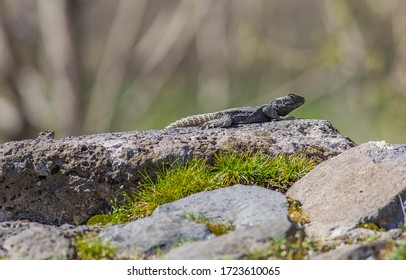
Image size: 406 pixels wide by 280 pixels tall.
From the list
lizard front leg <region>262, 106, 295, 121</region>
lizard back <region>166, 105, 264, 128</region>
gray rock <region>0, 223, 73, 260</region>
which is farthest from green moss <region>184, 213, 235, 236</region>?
lizard front leg <region>262, 106, 295, 121</region>

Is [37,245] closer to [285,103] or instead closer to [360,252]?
[360,252]

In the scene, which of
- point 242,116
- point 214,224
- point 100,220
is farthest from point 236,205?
point 242,116

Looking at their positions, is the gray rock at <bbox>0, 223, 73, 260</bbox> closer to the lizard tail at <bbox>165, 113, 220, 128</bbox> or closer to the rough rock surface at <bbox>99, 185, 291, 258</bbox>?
the rough rock surface at <bbox>99, 185, 291, 258</bbox>

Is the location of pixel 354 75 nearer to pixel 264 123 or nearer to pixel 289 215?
pixel 264 123

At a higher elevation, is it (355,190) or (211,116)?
(211,116)

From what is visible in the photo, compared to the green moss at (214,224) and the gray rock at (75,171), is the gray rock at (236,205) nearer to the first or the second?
the green moss at (214,224)

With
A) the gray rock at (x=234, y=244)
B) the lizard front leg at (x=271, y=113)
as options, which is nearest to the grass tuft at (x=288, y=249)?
the gray rock at (x=234, y=244)
